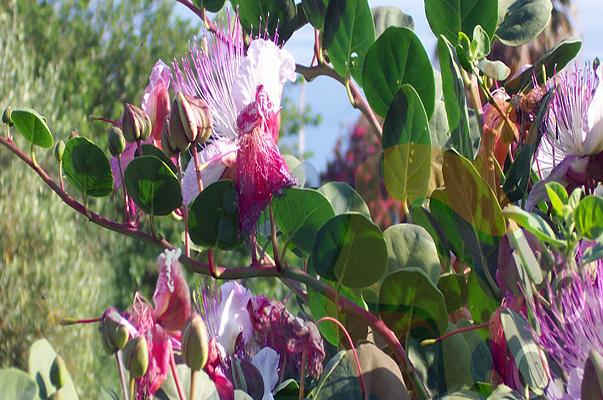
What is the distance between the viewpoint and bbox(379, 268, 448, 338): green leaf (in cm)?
47

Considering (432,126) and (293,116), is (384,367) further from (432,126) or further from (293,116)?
(293,116)

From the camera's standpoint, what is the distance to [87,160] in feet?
1.85

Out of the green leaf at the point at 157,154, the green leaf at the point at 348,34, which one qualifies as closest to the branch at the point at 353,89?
the green leaf at the point at 348,34

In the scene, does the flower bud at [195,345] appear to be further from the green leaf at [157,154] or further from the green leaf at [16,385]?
the green leaf at [157,154]

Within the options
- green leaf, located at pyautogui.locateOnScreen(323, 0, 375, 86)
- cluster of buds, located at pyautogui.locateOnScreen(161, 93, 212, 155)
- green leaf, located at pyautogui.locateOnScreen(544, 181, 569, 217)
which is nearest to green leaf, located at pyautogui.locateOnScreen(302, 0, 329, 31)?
green leaf, located at pyautogui.locateOnScreen(323, 0, 375, 86)

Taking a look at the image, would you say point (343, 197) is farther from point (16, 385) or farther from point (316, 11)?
point (16, 385)

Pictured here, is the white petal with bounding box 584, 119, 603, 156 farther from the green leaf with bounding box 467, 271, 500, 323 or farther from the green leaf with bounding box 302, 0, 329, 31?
the green leaf with bounding box 302, 0, 329, 31

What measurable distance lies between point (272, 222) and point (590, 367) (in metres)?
0.19

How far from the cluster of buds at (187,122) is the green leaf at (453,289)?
0.14 metres

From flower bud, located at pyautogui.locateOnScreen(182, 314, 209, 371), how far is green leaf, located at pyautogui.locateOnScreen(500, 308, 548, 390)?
117 millimetres

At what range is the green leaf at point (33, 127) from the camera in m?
0.59

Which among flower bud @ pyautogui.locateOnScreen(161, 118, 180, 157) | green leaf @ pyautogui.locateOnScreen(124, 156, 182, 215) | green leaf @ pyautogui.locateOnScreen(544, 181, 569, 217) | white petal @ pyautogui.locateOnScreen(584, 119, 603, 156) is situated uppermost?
flower bud @ pyautogui.locateOnScreen(161, 118, 180, 157)

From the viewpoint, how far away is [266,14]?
0.62 m

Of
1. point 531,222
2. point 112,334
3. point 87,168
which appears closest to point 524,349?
point 531,222
